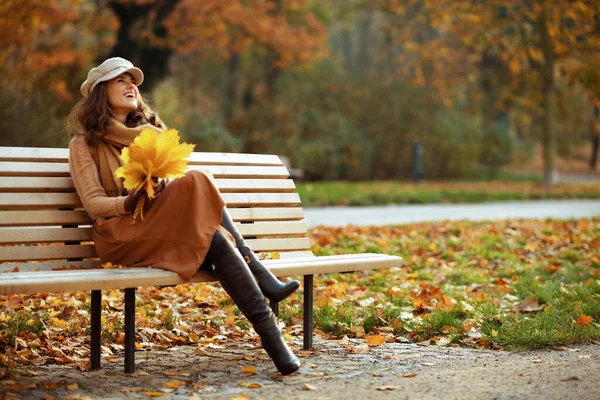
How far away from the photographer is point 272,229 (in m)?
4.85

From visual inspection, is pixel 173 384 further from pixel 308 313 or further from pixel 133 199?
pixel 308 313

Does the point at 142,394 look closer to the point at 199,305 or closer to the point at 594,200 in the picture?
the point at 199,305

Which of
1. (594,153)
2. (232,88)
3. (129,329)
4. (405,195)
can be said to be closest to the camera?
(129,329)

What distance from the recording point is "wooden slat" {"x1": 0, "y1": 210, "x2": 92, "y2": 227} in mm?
4102

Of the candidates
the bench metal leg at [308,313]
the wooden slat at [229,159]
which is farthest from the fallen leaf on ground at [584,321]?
the wooden slat at [229,159]

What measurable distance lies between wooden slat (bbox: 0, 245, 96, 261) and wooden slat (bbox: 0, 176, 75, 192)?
12.2 inches

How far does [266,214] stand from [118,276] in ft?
4.76

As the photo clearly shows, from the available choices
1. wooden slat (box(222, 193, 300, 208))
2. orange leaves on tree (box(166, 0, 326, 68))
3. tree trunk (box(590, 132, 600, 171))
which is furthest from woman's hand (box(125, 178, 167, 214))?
tree trunk (box(590, 132, 600, 171))

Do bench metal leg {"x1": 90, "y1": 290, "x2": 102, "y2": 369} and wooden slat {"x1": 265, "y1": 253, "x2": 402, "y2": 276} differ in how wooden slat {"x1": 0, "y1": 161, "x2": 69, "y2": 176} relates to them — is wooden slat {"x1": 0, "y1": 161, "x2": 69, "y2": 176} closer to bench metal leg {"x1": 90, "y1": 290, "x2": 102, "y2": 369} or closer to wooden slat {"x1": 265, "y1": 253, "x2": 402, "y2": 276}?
bench metal leg {"x1": 90, "y1": 290, "x2": 102, "y2": 369}

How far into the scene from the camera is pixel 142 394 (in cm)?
354

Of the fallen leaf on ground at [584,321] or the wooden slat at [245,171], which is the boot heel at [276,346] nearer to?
the wooden slat at [245,171]

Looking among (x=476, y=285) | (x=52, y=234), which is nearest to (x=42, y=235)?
(x=52, y=234)

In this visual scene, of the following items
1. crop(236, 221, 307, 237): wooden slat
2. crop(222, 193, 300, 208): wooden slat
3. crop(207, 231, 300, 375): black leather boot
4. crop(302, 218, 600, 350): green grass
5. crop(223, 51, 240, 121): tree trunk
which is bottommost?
crop(302, 218, 600, 350): green grass

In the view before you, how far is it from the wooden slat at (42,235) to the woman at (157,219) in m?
0.14
